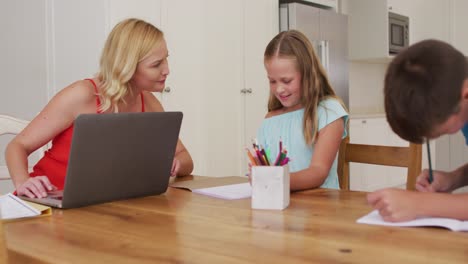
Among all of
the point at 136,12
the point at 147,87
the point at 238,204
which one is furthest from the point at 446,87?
the point at 136,12

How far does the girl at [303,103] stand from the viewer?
1.68m

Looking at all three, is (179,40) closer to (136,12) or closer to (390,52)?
(136,12)

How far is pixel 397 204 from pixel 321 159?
0.61 m

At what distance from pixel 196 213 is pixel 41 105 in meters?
2.23

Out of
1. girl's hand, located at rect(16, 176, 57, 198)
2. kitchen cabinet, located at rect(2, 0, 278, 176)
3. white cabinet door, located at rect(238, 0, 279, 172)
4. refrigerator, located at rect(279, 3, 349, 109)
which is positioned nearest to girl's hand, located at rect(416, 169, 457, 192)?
girl's hand, located at rect(16, 176, 57, 198)

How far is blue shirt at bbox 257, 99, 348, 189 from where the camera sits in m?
1.71

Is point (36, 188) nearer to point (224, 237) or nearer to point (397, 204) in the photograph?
point (224, 237)

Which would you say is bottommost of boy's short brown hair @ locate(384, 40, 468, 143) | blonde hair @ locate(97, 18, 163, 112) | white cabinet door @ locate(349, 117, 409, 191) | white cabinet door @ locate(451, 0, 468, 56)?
white cabinet door @ locate(349, 117, 409, 191)

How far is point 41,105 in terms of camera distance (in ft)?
10.1

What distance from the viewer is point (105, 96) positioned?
1695 millimetres

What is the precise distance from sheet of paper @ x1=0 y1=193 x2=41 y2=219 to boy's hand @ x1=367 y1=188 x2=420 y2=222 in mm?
702

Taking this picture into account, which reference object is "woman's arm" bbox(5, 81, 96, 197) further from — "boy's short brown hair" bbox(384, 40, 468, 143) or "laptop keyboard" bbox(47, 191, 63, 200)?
"boy's short brown hair" bbox(384, 40, 468, 143)

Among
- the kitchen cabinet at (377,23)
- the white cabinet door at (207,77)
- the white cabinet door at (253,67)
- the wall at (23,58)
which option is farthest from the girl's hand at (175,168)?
the kitchen cabinet at (377,23)

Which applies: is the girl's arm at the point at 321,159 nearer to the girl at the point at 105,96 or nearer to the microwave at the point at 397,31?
the girl at the point at 105,96
